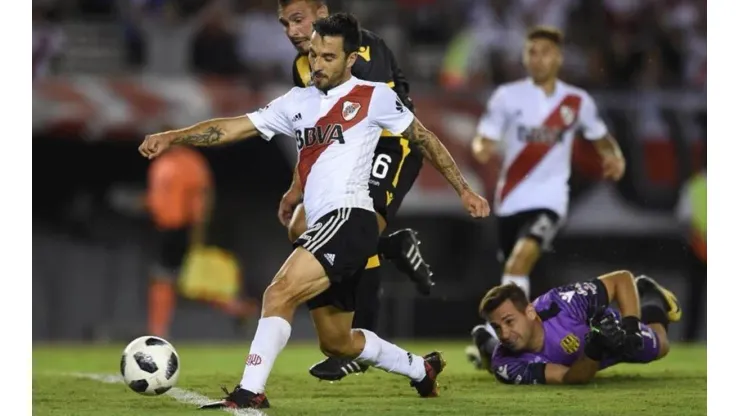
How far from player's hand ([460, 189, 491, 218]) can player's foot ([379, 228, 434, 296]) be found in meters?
1.38

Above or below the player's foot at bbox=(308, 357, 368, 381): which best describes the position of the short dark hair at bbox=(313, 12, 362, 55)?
above

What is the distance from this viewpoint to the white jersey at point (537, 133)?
9398 mm

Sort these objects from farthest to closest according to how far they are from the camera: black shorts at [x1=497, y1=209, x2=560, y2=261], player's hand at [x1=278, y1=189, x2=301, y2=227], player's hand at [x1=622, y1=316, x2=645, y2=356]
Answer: black shorts at [x1=497, y1=209, x2=560, y2=261] < player's hand at [x1=278, y1=189, x2=301, y2=227] < player's hand at [x1=622, y1=316, x2=645, y2=356]

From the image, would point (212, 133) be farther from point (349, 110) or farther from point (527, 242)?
point (527, 242)

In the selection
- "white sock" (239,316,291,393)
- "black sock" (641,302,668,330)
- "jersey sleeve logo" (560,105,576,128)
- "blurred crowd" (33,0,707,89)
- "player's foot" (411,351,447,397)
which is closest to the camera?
"white sock" (239,316,291,393)

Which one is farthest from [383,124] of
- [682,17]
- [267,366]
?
[682,17]

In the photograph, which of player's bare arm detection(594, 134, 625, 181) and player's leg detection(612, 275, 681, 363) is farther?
player's bare arm detection(594, 134, 625, 181)

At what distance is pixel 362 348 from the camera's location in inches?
267

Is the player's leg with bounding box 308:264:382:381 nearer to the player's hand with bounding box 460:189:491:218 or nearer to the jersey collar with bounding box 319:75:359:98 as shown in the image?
the player's hand with bounding box 460:189:491:218

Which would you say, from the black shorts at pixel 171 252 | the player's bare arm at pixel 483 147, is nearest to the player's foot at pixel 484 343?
the player's bare arm at pixel 483 147

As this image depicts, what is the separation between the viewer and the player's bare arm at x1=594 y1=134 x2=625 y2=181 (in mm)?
9352

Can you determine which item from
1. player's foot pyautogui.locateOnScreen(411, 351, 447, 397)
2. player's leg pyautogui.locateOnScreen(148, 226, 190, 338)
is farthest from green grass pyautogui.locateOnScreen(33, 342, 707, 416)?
player's leg pyautogui.locateOnScreen(148, 226, 190, 338)

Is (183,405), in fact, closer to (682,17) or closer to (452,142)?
(452,142)

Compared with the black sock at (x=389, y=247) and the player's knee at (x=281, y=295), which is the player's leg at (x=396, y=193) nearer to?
the black sock at (x=389, y=247)
